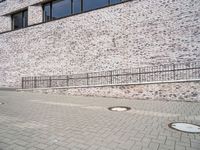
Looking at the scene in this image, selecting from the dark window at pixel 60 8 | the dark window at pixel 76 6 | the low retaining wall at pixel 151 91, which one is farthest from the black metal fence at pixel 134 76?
the dark window at pixel 60 8

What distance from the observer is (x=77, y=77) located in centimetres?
1384

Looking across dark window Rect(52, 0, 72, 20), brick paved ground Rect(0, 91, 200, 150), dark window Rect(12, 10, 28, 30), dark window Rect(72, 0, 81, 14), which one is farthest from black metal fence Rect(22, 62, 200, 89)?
dark window Rect(12, 10, 28, 30)

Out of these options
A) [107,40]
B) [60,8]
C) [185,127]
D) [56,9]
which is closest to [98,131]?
[185,127]

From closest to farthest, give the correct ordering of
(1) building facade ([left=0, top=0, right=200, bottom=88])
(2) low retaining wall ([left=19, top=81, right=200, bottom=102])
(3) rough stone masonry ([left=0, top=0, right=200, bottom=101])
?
(2) low retaining wall ([left=19, top=81, right=200, bottom=102]), (3) rough stone masonry ([left=0, top=0, right=200, bottom=101]), (1) building facade ([left=0, top=0, right=200, bottom=88])

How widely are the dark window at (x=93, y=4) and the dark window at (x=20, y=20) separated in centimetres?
822

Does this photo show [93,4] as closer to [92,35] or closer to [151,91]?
[92,35]

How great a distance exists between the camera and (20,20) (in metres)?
19.9

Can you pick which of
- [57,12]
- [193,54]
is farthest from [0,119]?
[57,12]

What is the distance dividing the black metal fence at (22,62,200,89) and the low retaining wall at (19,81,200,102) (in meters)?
0.83

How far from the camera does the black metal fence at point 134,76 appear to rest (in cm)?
972

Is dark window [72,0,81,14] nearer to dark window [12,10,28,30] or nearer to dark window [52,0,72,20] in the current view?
dark window [52,0,72,20]

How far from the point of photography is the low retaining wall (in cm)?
884

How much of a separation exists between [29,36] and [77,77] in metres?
7.82

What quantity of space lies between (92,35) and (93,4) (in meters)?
2.79
